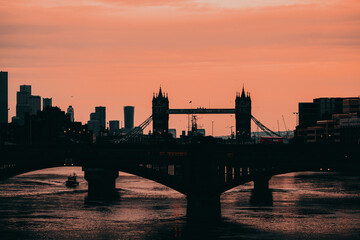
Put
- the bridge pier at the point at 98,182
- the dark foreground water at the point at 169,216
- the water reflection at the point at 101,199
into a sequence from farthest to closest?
the bridge pier at the point at 98,182 → the water reflection at the point at 101,199 → the dark foreground water at the point at 169,216

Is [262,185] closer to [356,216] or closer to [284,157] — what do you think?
[284,157]

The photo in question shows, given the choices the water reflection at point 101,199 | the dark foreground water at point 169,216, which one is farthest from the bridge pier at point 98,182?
the water reflection at point 101,199

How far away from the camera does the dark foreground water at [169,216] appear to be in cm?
9400

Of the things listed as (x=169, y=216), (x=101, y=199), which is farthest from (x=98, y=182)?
(x=169, y=216)

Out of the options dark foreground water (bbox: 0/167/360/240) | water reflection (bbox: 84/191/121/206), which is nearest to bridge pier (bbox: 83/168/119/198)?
dark foreground water (bbox: 0/167/360/240)

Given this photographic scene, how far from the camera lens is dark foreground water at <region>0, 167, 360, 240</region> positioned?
94.0 metres

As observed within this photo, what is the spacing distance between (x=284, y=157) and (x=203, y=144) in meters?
11.7

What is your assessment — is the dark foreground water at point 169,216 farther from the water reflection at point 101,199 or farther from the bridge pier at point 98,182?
the bridge pier at point 98,182

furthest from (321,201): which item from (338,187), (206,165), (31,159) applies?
(31,159)

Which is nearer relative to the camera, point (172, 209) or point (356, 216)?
point (356, 216)

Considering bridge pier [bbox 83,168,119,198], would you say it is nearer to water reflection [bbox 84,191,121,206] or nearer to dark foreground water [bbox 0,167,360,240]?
dark foreground water [bbox 0,167,360,240]

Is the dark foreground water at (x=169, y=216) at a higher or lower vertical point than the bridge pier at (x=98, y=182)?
lower

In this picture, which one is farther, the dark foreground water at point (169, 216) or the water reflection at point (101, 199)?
the water reflection at point (101, 199)

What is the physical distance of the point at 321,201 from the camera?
13025 centimetres
